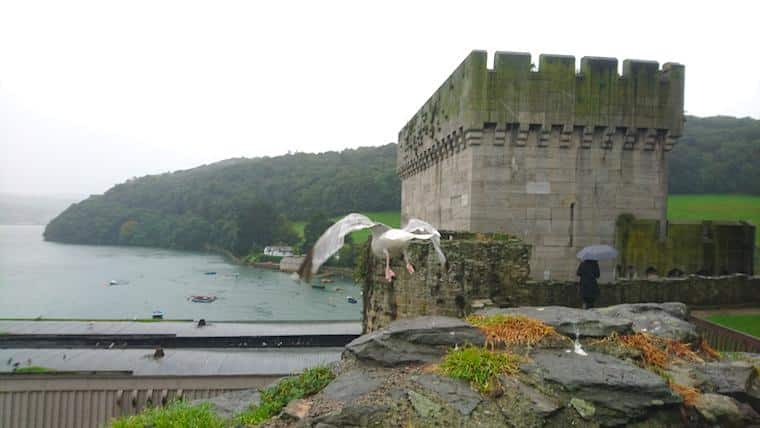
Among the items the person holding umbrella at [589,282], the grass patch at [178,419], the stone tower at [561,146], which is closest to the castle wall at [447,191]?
the stone tower at [561,146]

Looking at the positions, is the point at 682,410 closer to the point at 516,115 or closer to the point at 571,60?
the point at 516,115

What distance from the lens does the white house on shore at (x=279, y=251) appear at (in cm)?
6894

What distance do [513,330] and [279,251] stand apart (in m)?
67.1

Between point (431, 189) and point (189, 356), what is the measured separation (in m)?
8.66

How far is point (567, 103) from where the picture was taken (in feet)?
40.5

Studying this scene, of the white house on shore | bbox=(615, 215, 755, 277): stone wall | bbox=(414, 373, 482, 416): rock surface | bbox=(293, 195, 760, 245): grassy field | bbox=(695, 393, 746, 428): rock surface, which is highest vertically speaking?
bbox=(293, 195, 760, 245): grassy field

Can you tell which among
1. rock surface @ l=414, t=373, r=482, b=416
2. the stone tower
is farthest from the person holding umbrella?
rock surface @ l=414, t=373, r=482, b=416

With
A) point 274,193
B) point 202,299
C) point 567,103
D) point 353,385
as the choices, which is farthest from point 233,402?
point 274,193

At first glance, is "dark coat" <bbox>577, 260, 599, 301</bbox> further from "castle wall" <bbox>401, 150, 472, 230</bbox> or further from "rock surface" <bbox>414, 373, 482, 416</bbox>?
"rock surface" <bbox>414, 373, 482, 416</bbox>

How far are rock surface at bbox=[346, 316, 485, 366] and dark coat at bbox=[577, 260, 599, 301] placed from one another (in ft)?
19.4

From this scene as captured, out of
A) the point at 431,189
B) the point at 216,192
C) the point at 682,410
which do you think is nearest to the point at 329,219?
the point at 216,192

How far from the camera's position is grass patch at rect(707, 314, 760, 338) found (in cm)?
901

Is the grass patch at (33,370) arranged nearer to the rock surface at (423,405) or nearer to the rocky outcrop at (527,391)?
the rocky outcrop at (527,391)

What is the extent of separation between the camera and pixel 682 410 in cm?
403
